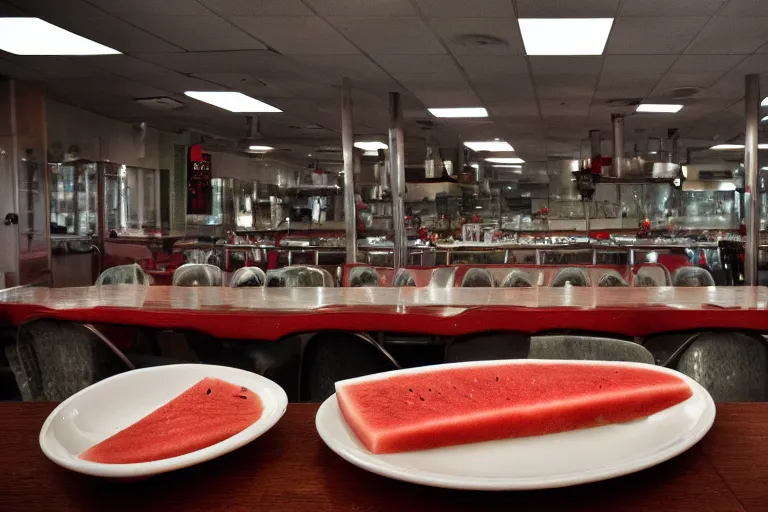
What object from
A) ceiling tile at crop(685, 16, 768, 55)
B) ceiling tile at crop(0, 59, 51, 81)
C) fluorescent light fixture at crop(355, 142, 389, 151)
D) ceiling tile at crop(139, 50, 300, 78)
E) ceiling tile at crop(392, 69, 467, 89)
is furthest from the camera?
fluorescent light fixture at crop(355, 142, 389, 151)

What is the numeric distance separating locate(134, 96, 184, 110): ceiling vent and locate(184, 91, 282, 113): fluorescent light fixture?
0.38m

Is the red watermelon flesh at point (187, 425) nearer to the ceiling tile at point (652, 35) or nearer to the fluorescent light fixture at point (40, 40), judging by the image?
the ceiling tile at point (652, 35)

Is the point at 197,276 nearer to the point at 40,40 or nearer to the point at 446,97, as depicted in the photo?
the point at 40,40

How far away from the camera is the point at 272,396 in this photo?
70cm

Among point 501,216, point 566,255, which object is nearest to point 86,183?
point 566,255

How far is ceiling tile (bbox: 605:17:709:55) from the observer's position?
5105 mm

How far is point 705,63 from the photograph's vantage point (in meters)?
6.49

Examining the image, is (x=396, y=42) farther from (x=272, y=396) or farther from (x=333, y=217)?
(x=333, y=217)

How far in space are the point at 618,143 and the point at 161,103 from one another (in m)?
6.31

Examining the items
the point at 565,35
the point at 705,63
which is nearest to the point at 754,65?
the point at 705,63

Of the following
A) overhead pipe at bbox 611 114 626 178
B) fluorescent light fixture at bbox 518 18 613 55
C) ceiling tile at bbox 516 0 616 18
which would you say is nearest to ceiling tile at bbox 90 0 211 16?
ceiling tile at bbox 516 0 616 18

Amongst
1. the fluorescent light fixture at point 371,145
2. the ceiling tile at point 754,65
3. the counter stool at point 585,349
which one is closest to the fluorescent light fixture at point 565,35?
the ceiling tile at point 754,65

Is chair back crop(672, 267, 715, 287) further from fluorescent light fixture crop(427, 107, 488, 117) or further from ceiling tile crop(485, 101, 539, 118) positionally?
fluorescent light fixture crop(427, 107, 488, 117)

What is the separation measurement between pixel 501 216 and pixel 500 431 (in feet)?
52.5
